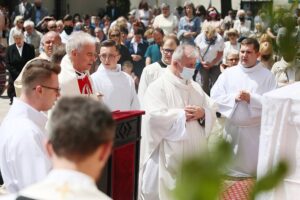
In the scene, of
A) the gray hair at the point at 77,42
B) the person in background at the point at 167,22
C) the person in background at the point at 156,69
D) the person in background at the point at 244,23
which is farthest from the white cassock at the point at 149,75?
the person in background at the point at 167,22

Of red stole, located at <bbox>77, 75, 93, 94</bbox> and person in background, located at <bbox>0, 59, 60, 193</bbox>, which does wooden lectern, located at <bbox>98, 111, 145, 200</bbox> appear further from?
red stole, located at <bbox>77, 75, 93, 94</bbox>

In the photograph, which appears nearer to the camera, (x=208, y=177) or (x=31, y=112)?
(x=208, y=177)

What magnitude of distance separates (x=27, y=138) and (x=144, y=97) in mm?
3181

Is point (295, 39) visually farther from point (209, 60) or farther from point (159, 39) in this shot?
point (209, 60)

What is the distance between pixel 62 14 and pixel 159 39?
1643 centimetres

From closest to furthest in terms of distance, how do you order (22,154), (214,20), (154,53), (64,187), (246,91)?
(64,187) < (22,154) < (246,91) < (154,53) < (214,20)

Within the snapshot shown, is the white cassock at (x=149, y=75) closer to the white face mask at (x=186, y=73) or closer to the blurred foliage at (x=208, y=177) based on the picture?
the white face mask at (x=186, y=73)

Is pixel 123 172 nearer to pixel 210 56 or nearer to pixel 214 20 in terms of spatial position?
pixel 210 56

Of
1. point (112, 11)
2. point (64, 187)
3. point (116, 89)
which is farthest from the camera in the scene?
point (112, 11)

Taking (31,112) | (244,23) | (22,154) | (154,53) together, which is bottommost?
(154,53)

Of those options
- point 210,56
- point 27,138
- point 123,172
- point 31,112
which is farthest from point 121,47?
point 27,138

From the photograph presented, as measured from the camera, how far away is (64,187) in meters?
1.54

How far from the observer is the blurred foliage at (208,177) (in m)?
0.83

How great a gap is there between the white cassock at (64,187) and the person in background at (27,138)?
1.33m
